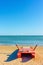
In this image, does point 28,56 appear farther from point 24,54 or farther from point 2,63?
point 2,63

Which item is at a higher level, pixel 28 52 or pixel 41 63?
pixel 28 52

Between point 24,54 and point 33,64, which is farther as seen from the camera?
point 24,54

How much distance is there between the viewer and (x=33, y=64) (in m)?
8.60

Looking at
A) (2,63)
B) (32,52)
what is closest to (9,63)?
(2,63)

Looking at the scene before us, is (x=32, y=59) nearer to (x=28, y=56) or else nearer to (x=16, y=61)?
(x=28, y=56)

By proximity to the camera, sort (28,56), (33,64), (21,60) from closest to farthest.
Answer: (33,64) → (21,60) → (28,56)

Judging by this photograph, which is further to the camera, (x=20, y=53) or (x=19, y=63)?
(x=20, y=53)

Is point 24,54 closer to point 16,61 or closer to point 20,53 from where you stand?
point 20,53

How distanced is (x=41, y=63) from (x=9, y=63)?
2088 mm

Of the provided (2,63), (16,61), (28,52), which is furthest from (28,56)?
(2,63)

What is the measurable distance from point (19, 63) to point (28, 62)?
0.62 m

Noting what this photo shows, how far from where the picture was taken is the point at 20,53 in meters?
9.77

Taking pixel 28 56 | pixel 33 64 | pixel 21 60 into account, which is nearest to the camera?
pixel 33 64

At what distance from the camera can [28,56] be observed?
388 inches
